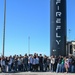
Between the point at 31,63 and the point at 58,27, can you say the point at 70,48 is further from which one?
the point at 31,63

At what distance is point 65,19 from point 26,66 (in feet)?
24.4

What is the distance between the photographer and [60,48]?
34062 mm

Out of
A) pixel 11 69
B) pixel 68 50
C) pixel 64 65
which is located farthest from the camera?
pixel 68 50

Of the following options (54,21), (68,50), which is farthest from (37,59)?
(68,50)

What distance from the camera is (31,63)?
31562 millimetres

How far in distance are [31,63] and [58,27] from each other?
559cm

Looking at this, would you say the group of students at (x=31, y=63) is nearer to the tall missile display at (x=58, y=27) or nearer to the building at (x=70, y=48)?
the tall missile display at (x=58, y=27)

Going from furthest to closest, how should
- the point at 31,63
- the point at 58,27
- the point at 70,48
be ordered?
1. the point at 70,48
2. the point at 58,27
3. the point at 31,63

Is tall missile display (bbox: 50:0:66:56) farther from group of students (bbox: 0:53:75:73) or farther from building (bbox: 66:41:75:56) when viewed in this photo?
building (bbox: 66:41:75:56)

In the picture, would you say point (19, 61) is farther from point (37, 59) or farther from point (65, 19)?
point (65, 19)

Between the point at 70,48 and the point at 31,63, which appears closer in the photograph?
the point at 31,63

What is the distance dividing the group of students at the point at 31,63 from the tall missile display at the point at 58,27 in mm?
2795

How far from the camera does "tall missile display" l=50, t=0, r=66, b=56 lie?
33.9 meters

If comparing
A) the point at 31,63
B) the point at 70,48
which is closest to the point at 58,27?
the point at 31,63
